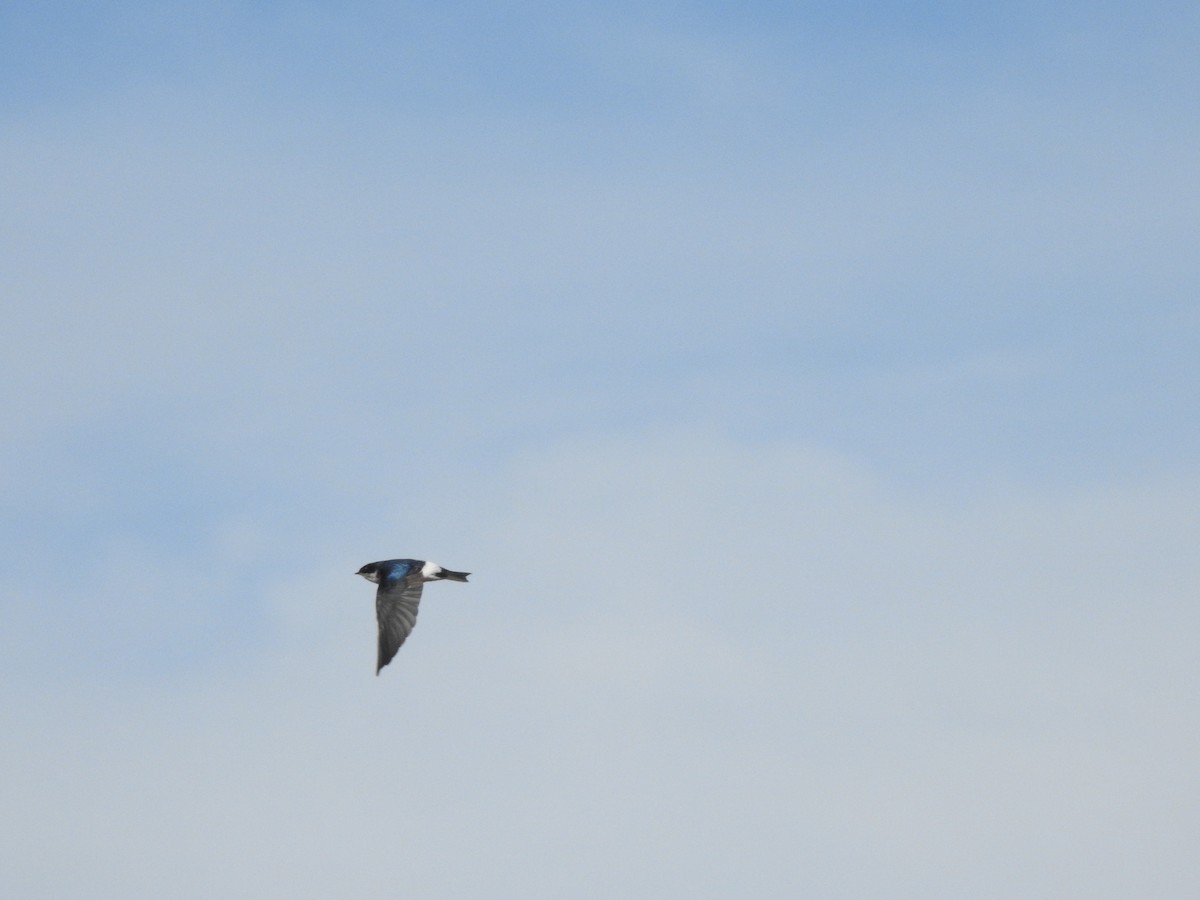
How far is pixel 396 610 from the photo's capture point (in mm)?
48250

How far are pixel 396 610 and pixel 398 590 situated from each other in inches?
28.7

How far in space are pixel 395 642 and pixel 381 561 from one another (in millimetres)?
3507

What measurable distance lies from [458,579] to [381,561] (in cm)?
249

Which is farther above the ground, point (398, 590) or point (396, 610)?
point (398, 590)

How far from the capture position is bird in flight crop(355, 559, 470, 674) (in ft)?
156

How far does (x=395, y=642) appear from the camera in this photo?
47.2 m

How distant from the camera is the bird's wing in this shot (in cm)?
4709

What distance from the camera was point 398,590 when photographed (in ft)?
160

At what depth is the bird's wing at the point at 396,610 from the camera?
47094 mm

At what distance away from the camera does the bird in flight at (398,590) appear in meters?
47.5

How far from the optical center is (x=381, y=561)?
49781 mm
